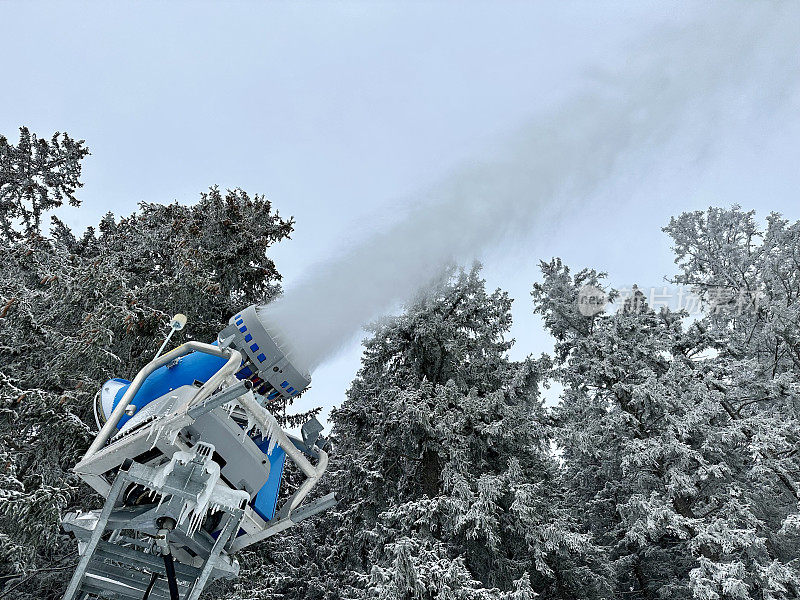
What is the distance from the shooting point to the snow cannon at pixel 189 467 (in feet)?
12.9

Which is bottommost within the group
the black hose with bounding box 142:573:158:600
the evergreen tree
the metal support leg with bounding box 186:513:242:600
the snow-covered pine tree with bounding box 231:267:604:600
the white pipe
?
the black hose with bounding box 142:573:158:600

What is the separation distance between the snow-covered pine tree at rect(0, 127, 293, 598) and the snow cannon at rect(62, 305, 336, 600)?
530cm

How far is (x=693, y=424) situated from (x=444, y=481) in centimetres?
569

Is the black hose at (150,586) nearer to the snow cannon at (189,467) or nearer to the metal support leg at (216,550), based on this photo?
the snow cannon at (189,467)

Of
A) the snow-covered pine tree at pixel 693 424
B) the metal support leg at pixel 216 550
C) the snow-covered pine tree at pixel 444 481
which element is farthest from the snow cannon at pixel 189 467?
the snow-covered pine tree at pixel 693 424

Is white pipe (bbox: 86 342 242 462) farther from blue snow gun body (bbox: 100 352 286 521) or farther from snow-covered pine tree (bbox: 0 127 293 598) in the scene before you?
snow-covered pine tree (bbox: 0 127 293 598)

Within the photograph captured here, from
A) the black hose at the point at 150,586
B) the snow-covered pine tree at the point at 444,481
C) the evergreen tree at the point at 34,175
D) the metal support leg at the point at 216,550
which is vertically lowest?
the black hose at the point at 150,586

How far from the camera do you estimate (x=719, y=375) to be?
1359cm

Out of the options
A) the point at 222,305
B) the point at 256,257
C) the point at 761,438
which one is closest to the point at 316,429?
the point at 222,305

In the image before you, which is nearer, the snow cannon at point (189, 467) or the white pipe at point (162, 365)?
the snow cannon at point (189, 467)

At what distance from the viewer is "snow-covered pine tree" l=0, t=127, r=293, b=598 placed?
9281 millimetres

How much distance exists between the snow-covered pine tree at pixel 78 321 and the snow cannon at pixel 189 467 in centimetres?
530

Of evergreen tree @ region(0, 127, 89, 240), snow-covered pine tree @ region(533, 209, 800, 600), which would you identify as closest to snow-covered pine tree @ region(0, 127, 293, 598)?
evergreen tree @ region(0, 127, 89, 240)

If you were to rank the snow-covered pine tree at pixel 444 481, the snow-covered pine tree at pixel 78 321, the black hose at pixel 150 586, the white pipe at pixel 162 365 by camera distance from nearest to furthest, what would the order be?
1. the white pipe at pixel 162 365
2. the black hose at pixel 150 586
3. the snow-covered pine tree at pixel 78 321
4. the snow-covered pine tree at pixel 444 481
